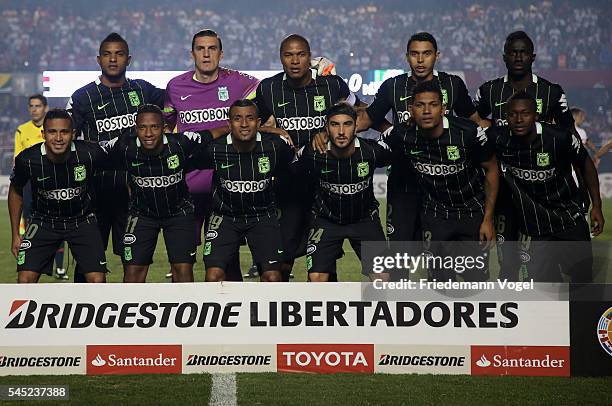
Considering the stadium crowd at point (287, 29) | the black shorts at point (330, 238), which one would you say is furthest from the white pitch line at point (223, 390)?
the stadium crowd at point (287, 29)

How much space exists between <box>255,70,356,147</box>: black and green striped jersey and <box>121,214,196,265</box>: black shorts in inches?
41.8

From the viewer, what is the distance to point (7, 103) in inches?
1254

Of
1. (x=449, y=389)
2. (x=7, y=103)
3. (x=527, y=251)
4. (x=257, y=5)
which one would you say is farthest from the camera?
(x=257, y=5)

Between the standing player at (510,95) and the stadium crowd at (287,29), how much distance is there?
2631 cm

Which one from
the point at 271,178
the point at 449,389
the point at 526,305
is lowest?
the point at 449,389

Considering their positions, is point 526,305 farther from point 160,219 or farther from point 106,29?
point 106,29

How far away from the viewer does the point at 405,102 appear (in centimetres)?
751

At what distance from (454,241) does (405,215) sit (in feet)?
1.65

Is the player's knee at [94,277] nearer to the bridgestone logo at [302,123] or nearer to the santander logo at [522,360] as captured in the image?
the bridgestone logo at [302,123]

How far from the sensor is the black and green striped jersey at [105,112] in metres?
7.91

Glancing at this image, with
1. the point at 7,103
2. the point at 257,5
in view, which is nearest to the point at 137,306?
the point at 7,103

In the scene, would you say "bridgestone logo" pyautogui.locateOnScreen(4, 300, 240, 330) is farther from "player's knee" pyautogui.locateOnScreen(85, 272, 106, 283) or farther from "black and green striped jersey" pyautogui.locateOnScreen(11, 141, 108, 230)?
"black and green striped jersey" pyautogui.locateOnScreen(11, 141, 108, 230)

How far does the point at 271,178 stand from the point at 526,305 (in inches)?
89.1

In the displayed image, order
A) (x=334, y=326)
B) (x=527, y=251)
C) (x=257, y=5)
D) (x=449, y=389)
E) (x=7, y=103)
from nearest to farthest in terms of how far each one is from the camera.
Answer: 1. (x=449, y=389)
2. (x=334, y=326)
3. (x=527, y=251)
4. (x=7, y=103)
5. (x=257, y=5)
